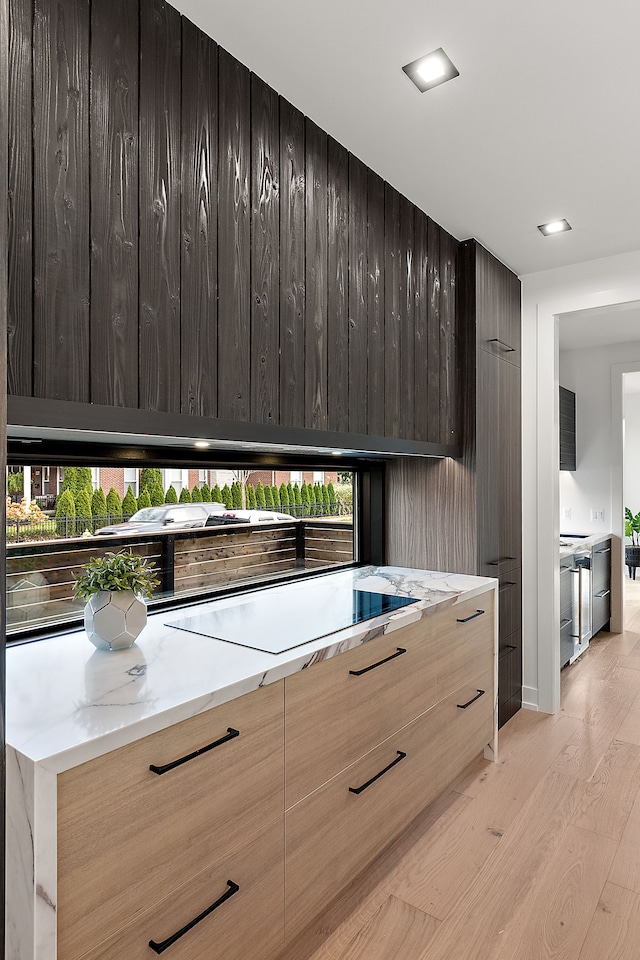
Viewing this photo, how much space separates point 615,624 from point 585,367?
7.40 feet

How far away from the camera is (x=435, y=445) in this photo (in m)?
2.63

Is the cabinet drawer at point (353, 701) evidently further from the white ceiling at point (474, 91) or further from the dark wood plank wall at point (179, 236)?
the white ceiling at point (474, 91)

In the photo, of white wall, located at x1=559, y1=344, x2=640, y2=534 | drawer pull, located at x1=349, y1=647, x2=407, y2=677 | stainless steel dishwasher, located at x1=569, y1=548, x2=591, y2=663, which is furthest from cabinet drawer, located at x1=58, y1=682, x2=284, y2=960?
white wall, located at x1=559, y1=344, x2=640, y2=534

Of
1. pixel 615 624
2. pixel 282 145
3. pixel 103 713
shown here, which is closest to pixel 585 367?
pixel 615 624

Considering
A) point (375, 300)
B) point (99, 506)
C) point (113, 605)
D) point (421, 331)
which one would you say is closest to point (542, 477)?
point (421, 331)

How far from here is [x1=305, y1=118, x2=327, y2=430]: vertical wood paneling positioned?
1942mm

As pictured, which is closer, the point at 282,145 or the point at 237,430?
the point at 237,430

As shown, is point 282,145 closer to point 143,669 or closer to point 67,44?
point 67,44

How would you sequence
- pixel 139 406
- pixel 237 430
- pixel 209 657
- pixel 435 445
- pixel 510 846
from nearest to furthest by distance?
pixel 139 406
pixel 209 657
pixel 237 430
pixel 510 846
pixel 435 445

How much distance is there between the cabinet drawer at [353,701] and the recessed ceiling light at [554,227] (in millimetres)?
1926

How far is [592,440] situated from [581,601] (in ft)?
5.47

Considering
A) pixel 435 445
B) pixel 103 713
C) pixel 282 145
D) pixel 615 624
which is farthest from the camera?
pixel 615 624

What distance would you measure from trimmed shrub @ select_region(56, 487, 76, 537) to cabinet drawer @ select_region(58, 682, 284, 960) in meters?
0.80

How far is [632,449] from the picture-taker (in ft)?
28.1
